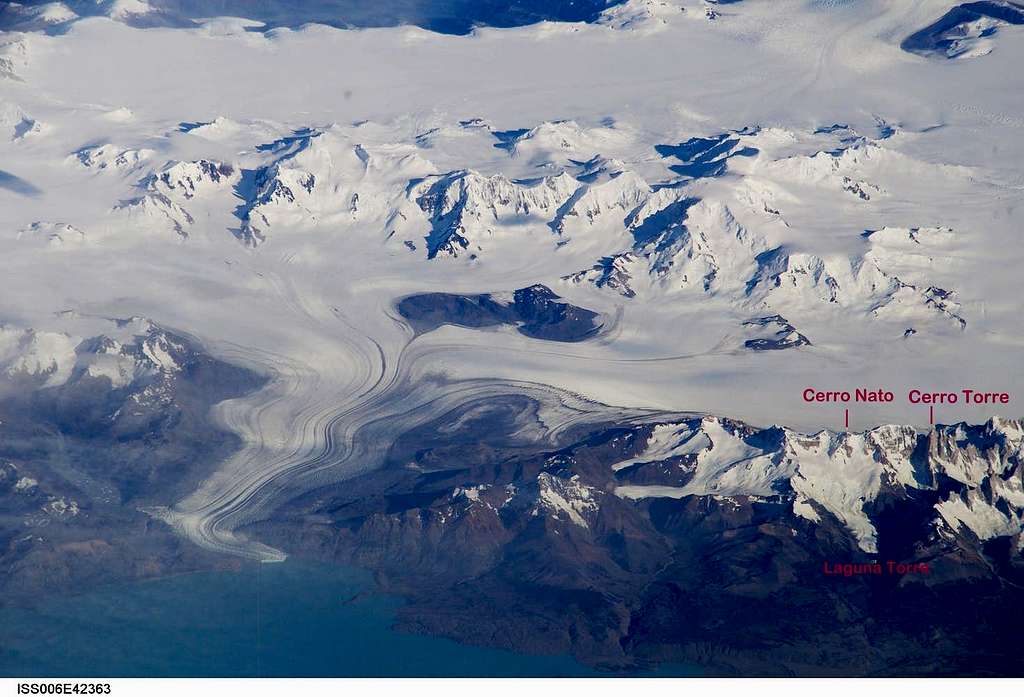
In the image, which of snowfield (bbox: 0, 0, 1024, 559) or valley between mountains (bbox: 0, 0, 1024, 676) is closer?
valley between mountains (bbox: 0, 0, 1024, 676)

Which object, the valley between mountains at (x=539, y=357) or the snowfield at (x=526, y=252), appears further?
the snowfield at (x=526, y=252)

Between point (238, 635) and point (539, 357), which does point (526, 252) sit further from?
point (238, 635)

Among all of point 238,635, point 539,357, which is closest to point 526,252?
point 539,357

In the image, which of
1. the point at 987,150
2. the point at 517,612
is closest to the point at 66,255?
the point at 517,612

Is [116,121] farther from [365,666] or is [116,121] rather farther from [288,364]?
[365,666]
